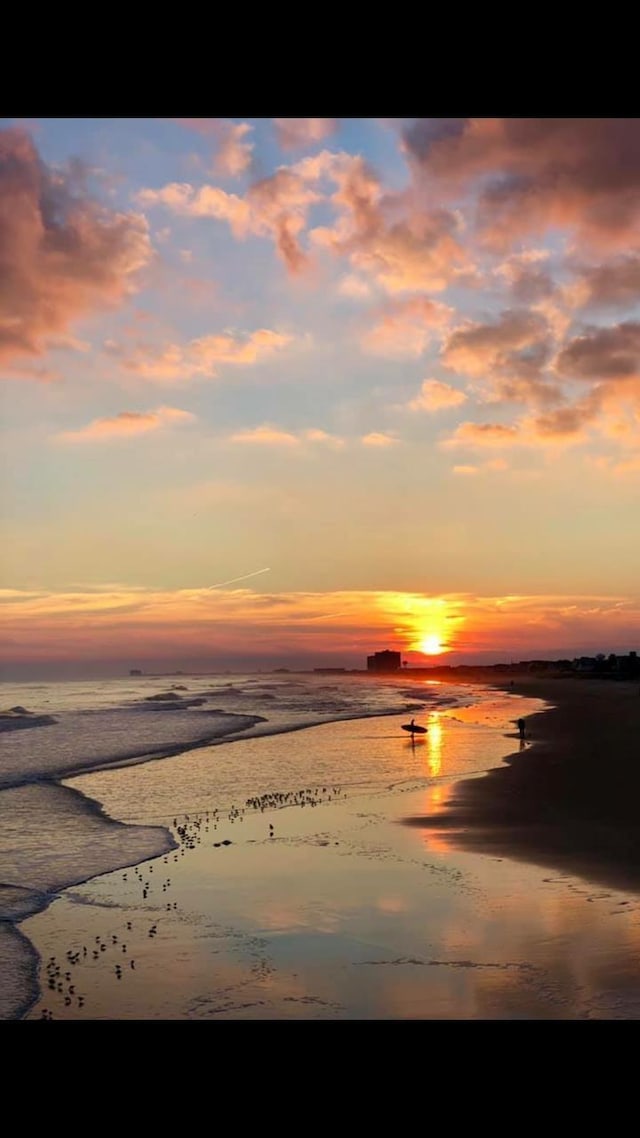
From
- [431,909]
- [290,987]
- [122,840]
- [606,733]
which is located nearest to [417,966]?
[290,987]

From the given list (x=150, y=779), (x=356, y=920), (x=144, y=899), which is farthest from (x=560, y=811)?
(x=150, y=779)

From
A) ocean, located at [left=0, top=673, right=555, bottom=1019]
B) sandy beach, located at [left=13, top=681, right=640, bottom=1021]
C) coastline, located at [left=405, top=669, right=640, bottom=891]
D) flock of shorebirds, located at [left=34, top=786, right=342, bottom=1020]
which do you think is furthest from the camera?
coastline, located at [left=405, top=669, right=640, bottom=891]

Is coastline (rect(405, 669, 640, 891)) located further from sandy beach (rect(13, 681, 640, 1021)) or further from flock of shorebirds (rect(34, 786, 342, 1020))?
flock of shorebirds (rect(34, 786, 342, 1020))

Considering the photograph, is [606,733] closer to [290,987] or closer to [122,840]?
[122,840]

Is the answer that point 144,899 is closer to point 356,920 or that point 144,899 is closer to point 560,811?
point 356,920

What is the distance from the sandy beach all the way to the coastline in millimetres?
117

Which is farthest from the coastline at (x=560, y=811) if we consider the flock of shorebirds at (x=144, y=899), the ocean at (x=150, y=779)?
the flock of shorebirds at (x=144, y=899)

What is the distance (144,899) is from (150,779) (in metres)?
Result: 18.1

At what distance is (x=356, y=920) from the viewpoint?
12.5m

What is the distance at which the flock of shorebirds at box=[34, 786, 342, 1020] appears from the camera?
1021cm

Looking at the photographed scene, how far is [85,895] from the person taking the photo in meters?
14.9

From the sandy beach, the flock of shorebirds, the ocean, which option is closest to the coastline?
the sandy beach
